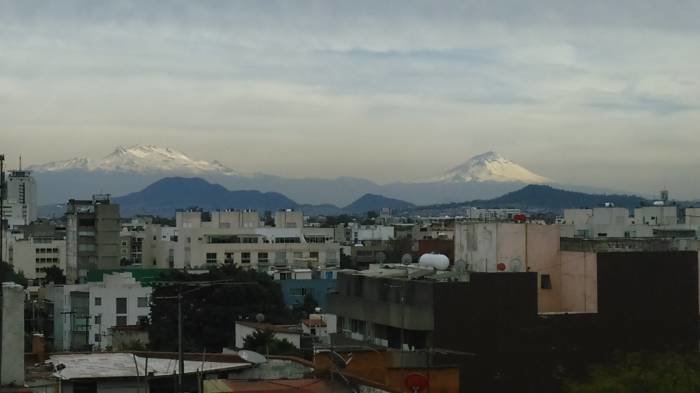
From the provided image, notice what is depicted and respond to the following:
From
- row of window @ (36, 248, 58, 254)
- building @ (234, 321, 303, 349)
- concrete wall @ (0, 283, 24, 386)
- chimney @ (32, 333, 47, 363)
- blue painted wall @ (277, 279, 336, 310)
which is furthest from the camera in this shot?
row of window @ (36, 248, 58, 254)

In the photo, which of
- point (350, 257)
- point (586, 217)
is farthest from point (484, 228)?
point (586, 217)

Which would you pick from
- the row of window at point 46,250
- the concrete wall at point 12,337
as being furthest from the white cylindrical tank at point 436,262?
the row of window at point 46,250

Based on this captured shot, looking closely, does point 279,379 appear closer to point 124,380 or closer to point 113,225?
point 124,380

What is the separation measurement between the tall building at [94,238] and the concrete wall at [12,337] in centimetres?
6644

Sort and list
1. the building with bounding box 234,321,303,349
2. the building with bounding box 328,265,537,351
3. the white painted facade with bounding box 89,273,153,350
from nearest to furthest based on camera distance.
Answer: the building with bounding box 328,265,537,351, the building with bounding box 234,321,303,349, the white painted facade with bounding box 89,273,153,350

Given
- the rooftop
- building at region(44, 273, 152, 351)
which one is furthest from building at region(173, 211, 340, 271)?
the rooftop

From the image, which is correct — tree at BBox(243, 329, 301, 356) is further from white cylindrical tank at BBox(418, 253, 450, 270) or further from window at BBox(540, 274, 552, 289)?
window at BBox(540, 274, 552, 289)

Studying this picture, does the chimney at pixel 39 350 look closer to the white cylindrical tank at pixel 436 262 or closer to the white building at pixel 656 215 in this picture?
the white cylindrical tank at pixel 436 262

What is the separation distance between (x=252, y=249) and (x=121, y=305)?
1031 inches

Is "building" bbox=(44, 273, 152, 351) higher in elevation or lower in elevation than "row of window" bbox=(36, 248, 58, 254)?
lower

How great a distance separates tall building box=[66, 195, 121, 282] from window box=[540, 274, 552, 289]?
57674 mm

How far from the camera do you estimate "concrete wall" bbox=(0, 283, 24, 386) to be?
19578 millimetres

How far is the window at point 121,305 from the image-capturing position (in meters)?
61.2

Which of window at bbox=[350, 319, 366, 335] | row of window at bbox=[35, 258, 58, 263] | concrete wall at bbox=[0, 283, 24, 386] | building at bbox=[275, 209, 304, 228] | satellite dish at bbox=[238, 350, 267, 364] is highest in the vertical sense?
building at bbox=[275, 209, 304, 228]
